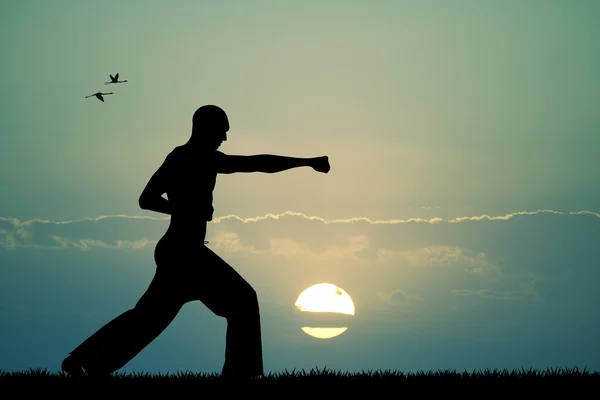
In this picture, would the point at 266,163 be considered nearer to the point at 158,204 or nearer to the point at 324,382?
the point at 158,204

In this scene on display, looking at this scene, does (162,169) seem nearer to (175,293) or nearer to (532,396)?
(175,293)

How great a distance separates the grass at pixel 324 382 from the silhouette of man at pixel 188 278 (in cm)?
39

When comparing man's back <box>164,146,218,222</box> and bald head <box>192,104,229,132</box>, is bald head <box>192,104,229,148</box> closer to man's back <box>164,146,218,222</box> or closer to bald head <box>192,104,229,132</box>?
bald head <box>192,104,229,132</box>

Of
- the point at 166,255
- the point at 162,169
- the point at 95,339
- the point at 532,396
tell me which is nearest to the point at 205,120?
the point at 162,169

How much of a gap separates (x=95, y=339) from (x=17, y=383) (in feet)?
5.83

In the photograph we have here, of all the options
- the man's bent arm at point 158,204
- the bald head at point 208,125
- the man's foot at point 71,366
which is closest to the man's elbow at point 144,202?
the man's bent arm at point 158,204

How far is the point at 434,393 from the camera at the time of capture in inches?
388

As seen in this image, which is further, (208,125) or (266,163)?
(266,163)

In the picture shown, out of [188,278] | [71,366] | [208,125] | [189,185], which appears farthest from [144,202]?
[71,366]

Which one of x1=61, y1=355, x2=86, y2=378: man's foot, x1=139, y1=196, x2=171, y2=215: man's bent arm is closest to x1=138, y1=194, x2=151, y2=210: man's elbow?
x1=139, y1=196, x2=171, y2=215: man's bent arm

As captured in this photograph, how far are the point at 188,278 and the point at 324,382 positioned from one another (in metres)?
2.38

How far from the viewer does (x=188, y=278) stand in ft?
30.9

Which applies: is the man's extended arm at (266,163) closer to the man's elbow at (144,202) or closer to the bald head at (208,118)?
the bald head at (208,118)

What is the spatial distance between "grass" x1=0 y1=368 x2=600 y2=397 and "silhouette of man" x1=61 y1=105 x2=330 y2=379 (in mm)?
392
